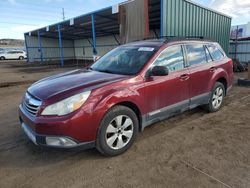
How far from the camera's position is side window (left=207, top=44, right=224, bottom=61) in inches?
195

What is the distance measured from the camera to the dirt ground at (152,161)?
2.61 metres

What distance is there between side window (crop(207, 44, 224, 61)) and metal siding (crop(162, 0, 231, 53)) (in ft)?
16.6

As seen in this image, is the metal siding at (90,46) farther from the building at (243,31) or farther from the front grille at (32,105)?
the front grille at (32,105)

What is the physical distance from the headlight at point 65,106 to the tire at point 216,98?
337 cm

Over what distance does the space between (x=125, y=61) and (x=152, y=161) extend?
1.84 m

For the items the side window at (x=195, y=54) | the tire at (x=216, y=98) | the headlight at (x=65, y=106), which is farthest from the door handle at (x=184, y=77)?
the headlight at (x=65, y=106)

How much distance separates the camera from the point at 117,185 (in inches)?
99.8

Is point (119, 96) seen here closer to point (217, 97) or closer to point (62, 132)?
point (62, 132)

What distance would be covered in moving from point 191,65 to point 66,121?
9.14 feet

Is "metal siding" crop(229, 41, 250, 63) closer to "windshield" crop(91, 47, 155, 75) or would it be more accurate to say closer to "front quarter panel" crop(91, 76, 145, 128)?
"windshield" crop(91, 47, 155, 75)

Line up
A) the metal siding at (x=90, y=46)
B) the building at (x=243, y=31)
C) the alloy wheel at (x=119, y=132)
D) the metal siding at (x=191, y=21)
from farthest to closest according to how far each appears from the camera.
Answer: the metal siding at (x=90, y=46) → the building at (x=243, y=31) → the metal siding at (x=191, y=21) → the alloy wheel at (x=119, y=132)

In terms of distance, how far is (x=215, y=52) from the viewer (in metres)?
5.10

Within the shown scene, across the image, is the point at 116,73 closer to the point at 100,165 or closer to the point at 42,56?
the point at 100,165

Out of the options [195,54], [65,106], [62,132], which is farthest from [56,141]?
[195,54]
